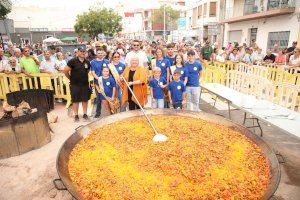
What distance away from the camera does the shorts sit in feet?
23.5

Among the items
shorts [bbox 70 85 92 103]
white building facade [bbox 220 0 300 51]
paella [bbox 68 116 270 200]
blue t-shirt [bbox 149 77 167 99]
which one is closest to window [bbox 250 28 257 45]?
white building facade [bbox 220 0 300 51]

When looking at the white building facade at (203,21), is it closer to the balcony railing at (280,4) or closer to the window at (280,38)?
the balcony railing at (280,4)

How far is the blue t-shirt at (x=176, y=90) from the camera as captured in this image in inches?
265

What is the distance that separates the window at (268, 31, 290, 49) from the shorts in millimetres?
19079

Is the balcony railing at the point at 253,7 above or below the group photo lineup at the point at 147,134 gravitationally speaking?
above

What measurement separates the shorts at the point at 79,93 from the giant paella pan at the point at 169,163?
2.89 metres

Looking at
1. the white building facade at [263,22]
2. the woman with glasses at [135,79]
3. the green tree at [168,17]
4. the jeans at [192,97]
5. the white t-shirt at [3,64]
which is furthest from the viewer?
the green tree at [168,17]

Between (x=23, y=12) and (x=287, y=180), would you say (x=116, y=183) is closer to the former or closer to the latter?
(x=287, y=180)

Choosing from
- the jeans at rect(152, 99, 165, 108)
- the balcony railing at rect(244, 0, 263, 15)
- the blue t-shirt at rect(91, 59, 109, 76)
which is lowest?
the jeans at rect(152, 99, 165, 108)

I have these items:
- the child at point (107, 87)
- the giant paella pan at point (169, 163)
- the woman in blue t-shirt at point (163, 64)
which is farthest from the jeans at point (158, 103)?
the giant paella pan at point (169, 163)

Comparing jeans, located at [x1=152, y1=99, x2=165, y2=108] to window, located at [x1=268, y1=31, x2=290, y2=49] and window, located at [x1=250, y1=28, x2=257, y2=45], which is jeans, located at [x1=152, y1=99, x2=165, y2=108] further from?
window, located at [x1=250, y1=28, x2=257, y2=45]

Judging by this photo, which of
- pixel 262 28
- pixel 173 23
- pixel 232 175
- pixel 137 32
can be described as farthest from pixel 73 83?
pixel 137 32

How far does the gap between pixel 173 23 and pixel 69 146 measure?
67858 millimetres

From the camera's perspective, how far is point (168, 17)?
6650cm
